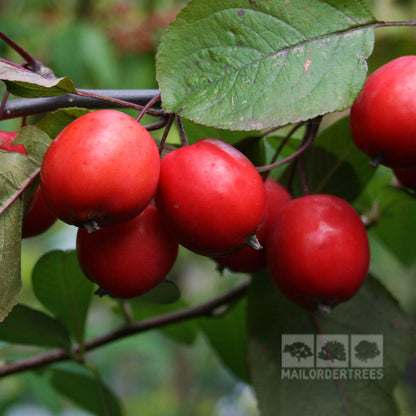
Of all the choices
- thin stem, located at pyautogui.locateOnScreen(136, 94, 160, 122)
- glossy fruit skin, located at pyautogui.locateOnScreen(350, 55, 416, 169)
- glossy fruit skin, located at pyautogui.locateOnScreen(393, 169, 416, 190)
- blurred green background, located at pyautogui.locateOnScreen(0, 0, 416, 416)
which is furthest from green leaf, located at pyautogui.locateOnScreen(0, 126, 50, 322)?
blurred green background, located at pyautogui.locateOnScreen(0, 0, 416, 416)

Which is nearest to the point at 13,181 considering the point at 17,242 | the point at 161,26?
the point at 17,242

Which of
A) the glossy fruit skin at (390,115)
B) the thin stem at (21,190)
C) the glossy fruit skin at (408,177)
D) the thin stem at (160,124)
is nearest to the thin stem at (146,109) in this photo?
the thin stem at (160,124)

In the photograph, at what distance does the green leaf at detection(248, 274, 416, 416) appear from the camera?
0.86 meters

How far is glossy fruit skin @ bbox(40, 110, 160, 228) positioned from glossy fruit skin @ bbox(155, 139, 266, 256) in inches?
1.4

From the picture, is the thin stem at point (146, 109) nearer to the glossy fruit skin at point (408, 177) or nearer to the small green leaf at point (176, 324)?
the glossy fruit skin at point (408, 177)

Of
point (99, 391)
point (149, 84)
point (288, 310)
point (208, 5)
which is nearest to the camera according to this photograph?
point (208, 5)

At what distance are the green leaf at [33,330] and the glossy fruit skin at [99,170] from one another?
361 millimetres

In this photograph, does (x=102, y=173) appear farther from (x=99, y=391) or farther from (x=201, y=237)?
(x=99, y=391)

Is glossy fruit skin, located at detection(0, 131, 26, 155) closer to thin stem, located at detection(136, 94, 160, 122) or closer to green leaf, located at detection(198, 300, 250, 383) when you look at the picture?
thin stem, located at detection(136, 94, 160, 122)

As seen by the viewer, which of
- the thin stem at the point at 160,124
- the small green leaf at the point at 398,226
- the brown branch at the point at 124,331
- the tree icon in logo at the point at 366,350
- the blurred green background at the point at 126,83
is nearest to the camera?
the thin stem at the point at 160,124

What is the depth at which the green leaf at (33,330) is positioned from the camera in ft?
2.87

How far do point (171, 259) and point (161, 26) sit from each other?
2390 millimetres

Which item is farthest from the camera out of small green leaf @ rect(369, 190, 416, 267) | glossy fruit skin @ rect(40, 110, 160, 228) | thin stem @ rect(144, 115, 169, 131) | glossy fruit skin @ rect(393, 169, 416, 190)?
small green leaf @ rect(369, 190, 416, 267)

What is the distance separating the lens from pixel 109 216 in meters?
0.55
